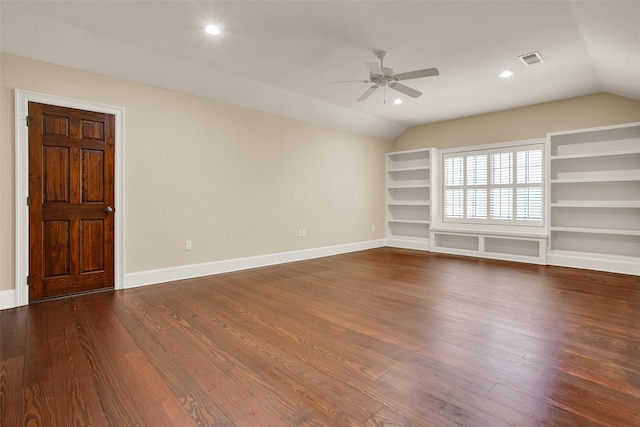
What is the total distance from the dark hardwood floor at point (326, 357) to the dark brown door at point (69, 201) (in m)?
0.31

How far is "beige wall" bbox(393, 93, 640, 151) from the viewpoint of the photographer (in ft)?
16.4

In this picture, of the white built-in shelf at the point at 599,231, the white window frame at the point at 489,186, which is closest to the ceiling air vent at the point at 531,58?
the white window frame at the point at 489,186

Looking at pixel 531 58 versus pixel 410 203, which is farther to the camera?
pixel 410 203

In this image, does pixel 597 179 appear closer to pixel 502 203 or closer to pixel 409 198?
pixel 502 203

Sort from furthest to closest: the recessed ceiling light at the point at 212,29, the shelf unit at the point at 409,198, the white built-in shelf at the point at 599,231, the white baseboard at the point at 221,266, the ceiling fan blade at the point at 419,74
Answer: the shelf unit at the point at 409,198 < the white built-in shelf at the point at 599,231 < the white baseboard at the point at 221,266 < the ceiling fan blade at the point at 419,74 < the recessed ceiling light at the point at 212,29

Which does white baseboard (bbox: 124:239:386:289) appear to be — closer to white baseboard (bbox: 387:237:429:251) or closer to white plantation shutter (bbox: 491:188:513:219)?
white baseboard (bbox: 387:237:429:251)

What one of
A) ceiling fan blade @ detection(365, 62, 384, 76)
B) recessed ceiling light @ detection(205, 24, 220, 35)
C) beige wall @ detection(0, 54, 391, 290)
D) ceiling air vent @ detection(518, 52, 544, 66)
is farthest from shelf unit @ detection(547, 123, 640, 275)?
recessed ceiling light @ detection(205, 24, 220, 35)

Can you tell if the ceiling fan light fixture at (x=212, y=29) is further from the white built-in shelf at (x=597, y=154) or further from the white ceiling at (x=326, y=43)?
the white built-in shelf at (x=597, y=154)

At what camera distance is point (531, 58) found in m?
3.79

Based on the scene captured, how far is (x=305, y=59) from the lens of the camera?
12.6 ft

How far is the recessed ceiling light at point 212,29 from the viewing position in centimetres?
309

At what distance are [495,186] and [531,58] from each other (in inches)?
114

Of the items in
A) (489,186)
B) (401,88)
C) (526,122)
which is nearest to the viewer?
(401,88)

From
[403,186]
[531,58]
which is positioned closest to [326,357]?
[531,58]
